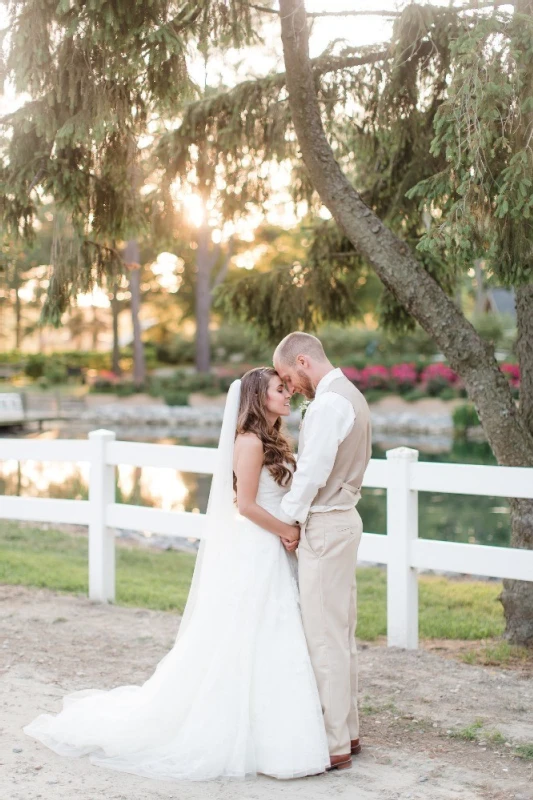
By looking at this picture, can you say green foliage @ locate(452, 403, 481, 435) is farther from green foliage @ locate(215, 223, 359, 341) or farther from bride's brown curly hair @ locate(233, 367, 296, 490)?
bride's brown curly hair @ locate(233, 367, 296, 490)

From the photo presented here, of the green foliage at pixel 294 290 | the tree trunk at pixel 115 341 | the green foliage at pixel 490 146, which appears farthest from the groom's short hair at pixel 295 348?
the tree trunk at pixel 115 341

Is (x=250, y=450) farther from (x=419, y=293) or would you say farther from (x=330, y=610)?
(x=419, y=293)

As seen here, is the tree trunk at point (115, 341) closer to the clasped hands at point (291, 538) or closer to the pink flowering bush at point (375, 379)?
the pink flowering bush at point (375, 379)

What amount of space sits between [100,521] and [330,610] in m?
3.41

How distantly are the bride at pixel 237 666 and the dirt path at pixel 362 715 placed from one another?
11 cm

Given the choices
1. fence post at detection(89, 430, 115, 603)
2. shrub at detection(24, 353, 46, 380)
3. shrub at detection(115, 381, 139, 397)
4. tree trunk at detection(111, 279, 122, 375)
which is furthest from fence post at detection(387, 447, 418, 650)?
shrub at detection(24, 353, 46, 380)

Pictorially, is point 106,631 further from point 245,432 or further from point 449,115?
point 449,115

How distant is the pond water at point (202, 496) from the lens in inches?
553

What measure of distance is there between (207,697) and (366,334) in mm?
36514

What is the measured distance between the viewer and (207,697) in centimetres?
416

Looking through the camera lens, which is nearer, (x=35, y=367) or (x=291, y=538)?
(x=291, y=538)

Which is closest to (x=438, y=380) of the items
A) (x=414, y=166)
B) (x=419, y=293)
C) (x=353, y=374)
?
(x=353, y=374)

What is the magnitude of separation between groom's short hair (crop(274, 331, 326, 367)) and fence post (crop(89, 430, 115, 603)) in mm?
3198

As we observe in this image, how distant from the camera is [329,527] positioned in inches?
165
